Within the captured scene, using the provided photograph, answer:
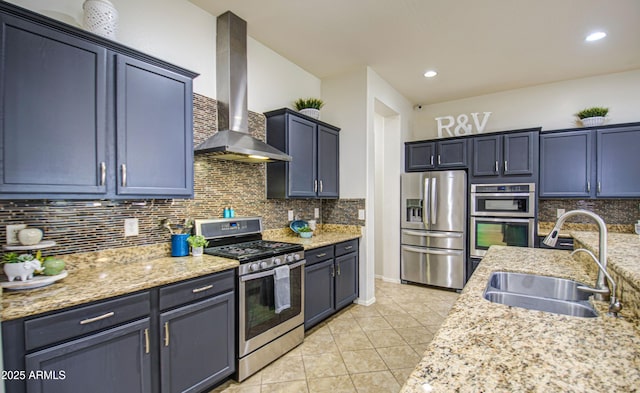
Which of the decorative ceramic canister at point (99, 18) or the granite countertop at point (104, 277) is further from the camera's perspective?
the decorative ceramic canister at point (99, 18)

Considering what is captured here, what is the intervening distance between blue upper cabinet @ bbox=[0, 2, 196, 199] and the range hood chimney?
53 centimetres

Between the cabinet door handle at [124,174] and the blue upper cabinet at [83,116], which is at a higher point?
the blue upper cabinet at [83,116]

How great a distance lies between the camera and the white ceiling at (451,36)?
254 cm

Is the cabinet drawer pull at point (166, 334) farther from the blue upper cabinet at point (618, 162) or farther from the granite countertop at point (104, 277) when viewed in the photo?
the blue upper cabinet at point (618, 162)

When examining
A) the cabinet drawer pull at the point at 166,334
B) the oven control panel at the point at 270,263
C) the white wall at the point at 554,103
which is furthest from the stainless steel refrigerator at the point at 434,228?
the cabinet drawer pull at the point at 166,334

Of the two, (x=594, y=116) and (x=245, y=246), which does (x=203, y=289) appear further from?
(x=594, y=116)

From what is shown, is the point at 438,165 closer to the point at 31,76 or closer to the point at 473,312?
the point at 473,312

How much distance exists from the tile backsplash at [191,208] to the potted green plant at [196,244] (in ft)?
0.69

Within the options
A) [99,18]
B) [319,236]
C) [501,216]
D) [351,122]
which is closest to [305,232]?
[319,236]

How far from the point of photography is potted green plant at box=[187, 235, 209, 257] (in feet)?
7.52

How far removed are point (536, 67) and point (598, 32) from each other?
0.79m

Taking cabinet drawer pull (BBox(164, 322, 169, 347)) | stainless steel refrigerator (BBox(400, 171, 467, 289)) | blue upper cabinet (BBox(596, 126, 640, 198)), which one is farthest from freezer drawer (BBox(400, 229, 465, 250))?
cabinet drawer pull (BBox(164, 322, 169, 347))

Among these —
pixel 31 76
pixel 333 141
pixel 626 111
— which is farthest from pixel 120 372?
pixel 626 111

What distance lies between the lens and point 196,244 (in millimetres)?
2299
